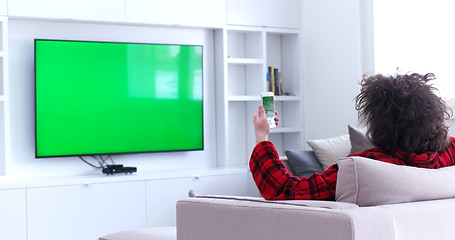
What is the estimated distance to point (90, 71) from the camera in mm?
4785

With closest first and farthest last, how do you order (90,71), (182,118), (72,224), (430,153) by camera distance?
(430,153)
(72,224)
(90,71)
(182,118)

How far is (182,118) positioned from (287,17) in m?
1.34

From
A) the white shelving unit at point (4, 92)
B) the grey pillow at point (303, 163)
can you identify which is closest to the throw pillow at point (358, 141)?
the grey pillow at point (303, 163)

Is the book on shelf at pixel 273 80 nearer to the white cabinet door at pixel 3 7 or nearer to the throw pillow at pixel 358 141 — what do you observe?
the throw pillow at pixel 358 141

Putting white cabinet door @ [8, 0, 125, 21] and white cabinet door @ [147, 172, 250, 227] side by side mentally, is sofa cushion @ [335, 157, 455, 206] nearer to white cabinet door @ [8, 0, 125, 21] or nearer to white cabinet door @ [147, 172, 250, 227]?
white cabinet door @ [147, 172, 250, 227]

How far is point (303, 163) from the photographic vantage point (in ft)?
13.7

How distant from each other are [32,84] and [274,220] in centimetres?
333

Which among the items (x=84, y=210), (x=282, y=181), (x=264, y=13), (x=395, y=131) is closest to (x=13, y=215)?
(x=84, y=210)

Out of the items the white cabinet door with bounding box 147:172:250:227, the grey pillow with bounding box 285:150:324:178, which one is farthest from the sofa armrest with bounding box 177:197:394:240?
the white cabinet door with bounding box 147:172:250:227

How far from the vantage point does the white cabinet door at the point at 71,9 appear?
4.49m

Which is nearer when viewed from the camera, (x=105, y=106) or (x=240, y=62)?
(x=105, y=106)

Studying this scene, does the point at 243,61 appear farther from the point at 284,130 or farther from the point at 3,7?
the point at 3,7

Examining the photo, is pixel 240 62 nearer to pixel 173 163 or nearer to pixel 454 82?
pixel 173 163

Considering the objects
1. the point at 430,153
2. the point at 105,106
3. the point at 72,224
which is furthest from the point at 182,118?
the point at 430,153
